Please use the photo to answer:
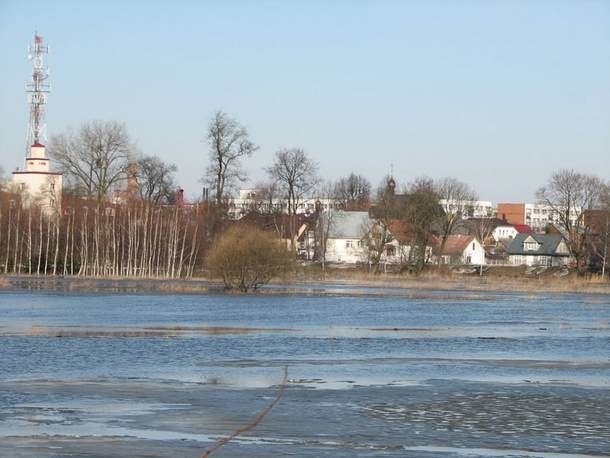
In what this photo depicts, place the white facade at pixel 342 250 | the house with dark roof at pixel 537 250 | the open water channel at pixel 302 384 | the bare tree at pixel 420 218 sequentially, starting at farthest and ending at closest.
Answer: the house with dark roof at pixel 537 250 → the white facade at pixel 342 250 → the bare tree at pixel 420 218 → the open water channel at pixel 302 384

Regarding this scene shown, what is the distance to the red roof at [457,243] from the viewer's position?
133 meters

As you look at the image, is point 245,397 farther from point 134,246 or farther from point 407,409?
point 134,246

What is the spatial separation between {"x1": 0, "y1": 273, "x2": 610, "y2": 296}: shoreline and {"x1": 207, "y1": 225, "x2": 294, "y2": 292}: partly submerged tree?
1.27m

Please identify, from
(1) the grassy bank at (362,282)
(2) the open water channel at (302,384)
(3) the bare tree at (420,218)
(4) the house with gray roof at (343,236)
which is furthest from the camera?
(4) the house with gray roof at (343,236)

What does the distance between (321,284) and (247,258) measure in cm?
Result: 2340

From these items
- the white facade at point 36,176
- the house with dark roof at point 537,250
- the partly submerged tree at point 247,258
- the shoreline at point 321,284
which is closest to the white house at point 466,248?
the house with dark roof at point 537,250

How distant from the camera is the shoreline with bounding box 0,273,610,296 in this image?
2881 inches

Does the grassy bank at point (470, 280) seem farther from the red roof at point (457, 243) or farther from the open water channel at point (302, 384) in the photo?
A: the open water channel at point (302, 384)

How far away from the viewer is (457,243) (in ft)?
452

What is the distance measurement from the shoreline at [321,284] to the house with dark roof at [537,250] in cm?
3887

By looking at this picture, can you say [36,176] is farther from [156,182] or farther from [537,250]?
[537,250]

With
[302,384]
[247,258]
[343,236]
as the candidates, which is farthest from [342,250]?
[302,384]

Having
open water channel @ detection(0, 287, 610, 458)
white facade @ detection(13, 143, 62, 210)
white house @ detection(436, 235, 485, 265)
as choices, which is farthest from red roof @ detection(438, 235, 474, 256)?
open water channel @ detection(0, 287, 610, 458)

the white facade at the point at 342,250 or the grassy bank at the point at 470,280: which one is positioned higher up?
the white facade at the point at 342,250
